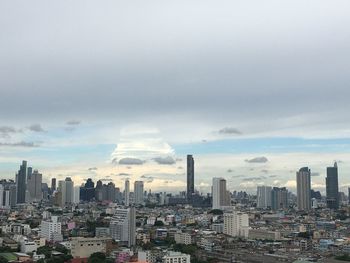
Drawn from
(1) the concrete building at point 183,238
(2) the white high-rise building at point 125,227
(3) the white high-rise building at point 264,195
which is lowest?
(1) the concrete building at point 183,238

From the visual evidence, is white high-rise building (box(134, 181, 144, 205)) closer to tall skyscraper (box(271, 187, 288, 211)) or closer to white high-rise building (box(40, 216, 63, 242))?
tall skyscraper (box(271, 187, 288, 211))

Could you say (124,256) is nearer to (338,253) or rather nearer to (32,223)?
(338,253)

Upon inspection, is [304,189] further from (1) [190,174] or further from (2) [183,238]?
(2) [183,238]

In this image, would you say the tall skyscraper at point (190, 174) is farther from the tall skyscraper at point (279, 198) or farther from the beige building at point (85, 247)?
the beige building at point (85, 247)

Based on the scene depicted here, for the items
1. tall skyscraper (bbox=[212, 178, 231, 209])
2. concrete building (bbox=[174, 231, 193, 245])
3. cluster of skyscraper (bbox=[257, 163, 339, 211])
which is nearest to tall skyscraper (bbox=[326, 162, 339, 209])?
cluster of skyscraper (bbox=[257, 163, 339, 211])

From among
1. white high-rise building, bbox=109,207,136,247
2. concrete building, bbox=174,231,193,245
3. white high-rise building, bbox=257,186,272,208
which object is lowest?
concrete building, bbox=174,231,193,245

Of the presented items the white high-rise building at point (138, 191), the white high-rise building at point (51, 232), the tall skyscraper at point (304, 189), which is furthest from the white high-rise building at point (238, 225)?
the white high-rise building at point (138, 191)
